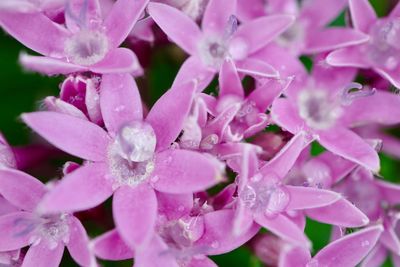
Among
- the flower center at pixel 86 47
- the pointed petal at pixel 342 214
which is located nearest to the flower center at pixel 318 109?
the pointed petal at pixel 342 214

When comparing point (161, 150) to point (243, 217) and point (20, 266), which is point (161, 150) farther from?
point (20, 266)

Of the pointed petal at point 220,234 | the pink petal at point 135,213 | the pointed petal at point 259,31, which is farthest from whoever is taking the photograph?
the pointed petal at point 259,31

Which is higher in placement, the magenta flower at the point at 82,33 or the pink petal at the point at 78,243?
the magenta flower at the point at 82,33

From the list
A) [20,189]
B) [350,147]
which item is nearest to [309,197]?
[350,147]

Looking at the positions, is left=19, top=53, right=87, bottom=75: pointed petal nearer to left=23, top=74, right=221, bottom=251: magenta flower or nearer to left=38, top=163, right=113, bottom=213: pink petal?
left=23, top=74, right=221, bottom=251: magenta flower

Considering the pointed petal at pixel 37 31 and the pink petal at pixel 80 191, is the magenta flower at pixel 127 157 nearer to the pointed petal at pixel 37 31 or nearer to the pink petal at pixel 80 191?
the pink petal at pixel 80 191

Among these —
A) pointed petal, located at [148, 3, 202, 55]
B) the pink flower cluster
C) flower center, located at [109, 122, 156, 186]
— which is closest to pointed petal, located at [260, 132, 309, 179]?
the pink flower cluster
